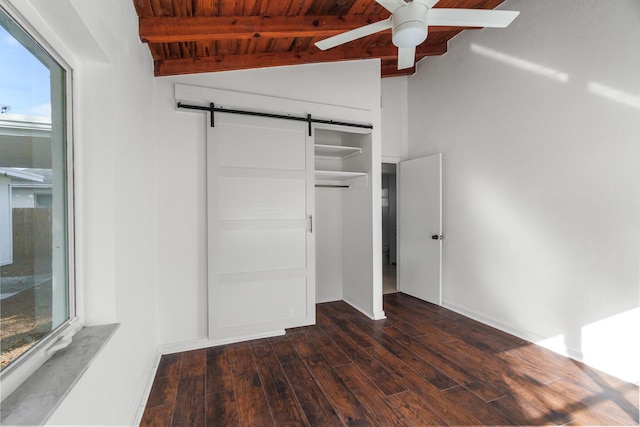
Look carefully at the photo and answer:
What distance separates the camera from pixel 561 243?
8.57 feet

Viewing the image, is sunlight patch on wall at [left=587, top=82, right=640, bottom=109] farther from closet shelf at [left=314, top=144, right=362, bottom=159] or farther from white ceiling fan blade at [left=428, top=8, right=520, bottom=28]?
closet shelf at [left=314, top=144, right=362, bottom=159]

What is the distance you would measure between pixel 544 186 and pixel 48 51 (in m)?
3.70

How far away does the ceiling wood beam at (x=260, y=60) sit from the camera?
269cm

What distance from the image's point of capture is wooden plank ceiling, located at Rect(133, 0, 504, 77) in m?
2.17

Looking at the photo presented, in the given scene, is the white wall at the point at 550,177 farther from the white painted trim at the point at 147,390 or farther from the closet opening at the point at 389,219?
the white painted trim at the point at 147,390

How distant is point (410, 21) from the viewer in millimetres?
1674

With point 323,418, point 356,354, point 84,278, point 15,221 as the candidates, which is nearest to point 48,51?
point 15,221

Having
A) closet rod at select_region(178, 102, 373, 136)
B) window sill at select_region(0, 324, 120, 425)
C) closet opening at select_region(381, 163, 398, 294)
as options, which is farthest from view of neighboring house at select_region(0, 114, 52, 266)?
closet opening at select_region(381, 163, 398, 294)

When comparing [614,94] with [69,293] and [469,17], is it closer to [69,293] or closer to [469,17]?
[469,17]

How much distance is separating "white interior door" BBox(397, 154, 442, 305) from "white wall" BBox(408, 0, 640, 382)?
0.13 m

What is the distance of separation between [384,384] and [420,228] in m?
2.45

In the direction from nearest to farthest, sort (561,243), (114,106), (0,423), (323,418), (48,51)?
(0,423) → (48,51) → (114,106) → (323,418) → (561,243)

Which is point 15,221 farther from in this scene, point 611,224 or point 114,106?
point 611,224

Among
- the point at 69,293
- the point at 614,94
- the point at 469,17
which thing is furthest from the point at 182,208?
the point at 614,94
